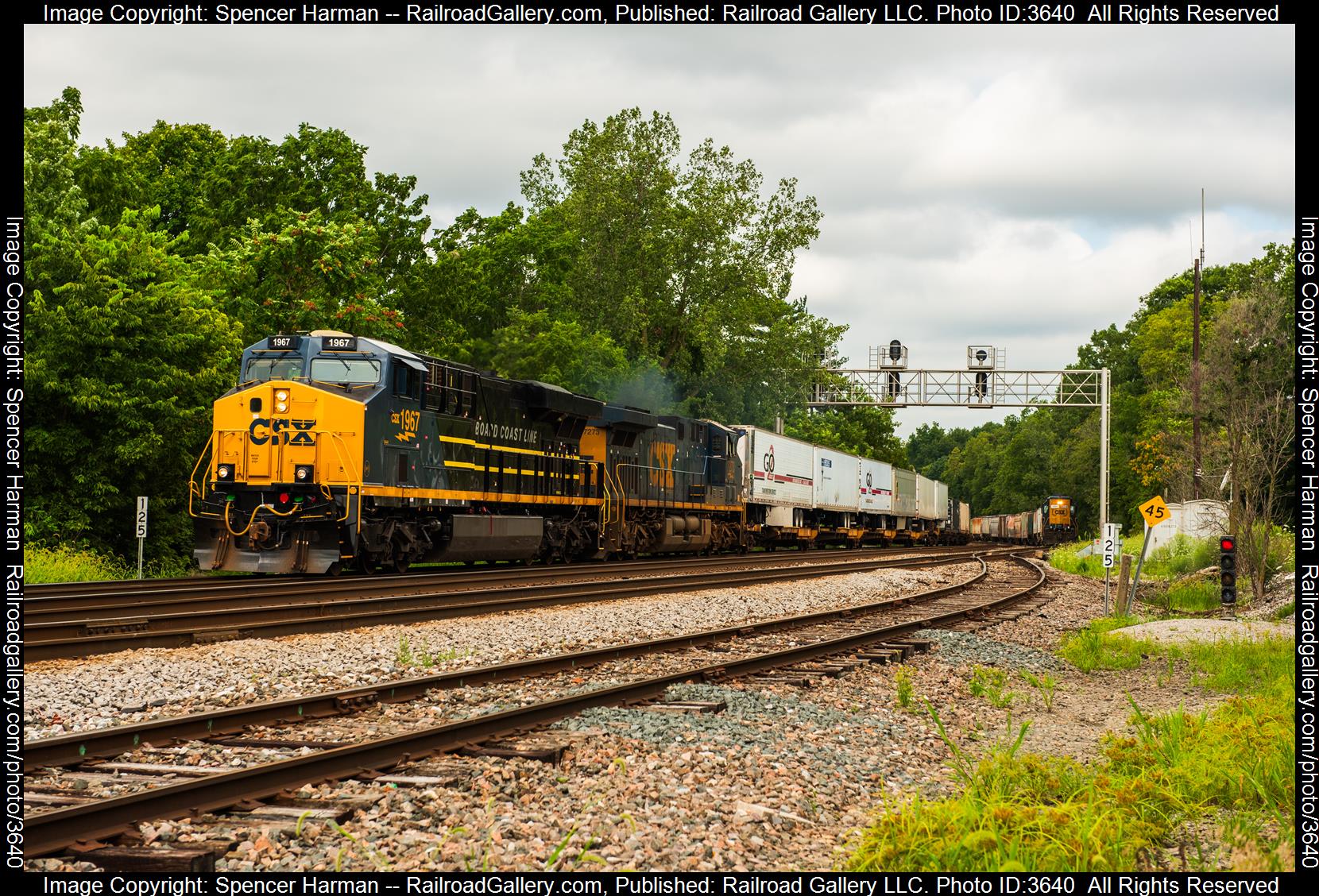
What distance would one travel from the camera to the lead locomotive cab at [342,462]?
57.7ft

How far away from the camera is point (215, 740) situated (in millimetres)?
7203

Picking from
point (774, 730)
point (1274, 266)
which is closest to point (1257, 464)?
point (774, 730)

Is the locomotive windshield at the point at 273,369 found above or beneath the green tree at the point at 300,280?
beneath

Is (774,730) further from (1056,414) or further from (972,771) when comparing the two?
(1056,414)

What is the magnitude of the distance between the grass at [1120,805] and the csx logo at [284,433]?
12.8 metres

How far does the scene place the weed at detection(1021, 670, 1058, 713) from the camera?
1017cm

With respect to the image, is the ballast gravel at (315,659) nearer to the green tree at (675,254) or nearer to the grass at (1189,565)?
the grass at (1189,565)

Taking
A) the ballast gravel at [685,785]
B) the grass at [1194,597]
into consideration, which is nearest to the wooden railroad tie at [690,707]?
the ballast gravel at [685,785]

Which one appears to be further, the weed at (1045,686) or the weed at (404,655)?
the weed at (404,655)

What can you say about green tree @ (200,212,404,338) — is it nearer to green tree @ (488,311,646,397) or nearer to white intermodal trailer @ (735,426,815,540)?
green tree @ (488,311,646,397)

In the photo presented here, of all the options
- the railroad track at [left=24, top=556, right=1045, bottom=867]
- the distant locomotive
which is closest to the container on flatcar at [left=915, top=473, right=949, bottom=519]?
the distant locomotive

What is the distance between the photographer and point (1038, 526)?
79812 mm

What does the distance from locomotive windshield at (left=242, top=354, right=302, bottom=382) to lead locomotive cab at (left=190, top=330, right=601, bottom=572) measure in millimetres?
19

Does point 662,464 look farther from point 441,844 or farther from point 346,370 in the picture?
point 441,844
